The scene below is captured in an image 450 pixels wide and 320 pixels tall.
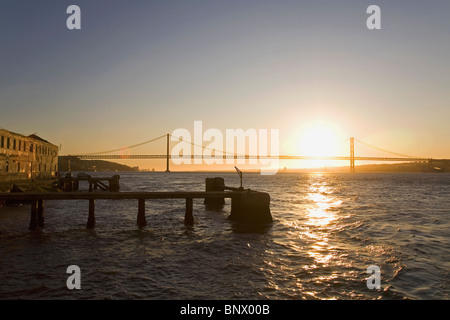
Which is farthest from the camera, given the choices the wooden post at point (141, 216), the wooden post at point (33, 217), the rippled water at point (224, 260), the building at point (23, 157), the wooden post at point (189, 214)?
the building at point (23, 157)

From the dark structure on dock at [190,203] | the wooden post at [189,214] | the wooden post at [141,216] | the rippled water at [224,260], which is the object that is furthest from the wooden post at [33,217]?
the wooden post at [189,214]

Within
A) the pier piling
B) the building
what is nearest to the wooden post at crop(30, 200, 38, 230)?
the pier piling

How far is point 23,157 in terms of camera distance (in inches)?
1682

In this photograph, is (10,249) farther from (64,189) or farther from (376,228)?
(64,189)

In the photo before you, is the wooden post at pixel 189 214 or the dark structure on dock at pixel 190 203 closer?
the dark structure on dock at pixel 190 203

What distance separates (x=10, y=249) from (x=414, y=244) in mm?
17191

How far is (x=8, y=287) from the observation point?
840 centimetres

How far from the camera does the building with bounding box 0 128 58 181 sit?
36.5 m

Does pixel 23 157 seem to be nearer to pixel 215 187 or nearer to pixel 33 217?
pixel 33 217

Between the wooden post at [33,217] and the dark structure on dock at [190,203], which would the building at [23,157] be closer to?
the wooden post at [33,217]

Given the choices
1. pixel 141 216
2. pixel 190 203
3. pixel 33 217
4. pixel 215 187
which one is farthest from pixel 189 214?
pixel 33 217

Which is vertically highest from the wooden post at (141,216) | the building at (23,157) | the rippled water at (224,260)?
the building at (23,157)

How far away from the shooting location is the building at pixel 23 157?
36500 millimetres

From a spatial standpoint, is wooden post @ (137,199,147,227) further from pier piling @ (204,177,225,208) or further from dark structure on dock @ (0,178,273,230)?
A: pier piling @ (204,177,225,208)
